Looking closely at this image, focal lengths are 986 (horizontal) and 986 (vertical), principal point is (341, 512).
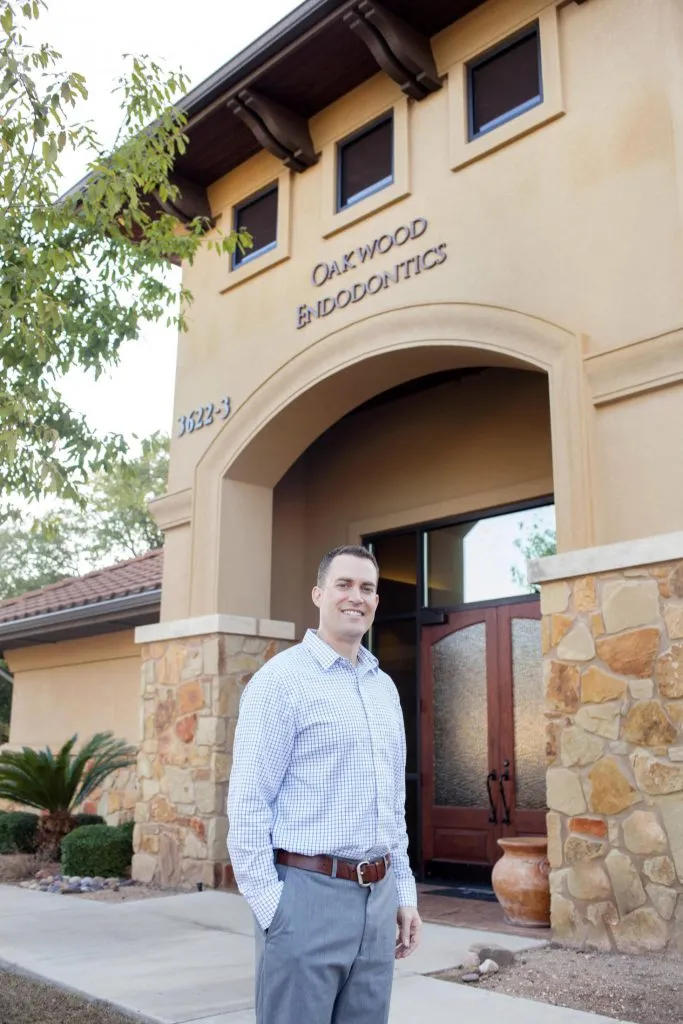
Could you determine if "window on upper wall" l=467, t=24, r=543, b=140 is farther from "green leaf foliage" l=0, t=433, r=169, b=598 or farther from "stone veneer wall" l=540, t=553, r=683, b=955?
"green leaf foliage" l=0, t=433, r=169, b=598

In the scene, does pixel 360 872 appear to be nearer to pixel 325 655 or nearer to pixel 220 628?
pixel 325 655

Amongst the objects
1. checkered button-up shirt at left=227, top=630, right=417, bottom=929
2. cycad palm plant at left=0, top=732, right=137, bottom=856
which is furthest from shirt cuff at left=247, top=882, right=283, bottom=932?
cycad palm plant at left=0, top=732, right=137, bottom=856

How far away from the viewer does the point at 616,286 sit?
23.8 feet

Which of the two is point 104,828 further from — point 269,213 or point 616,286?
point 616,286

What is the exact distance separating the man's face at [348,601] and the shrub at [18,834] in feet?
34.8

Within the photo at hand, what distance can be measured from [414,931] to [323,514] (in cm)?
898

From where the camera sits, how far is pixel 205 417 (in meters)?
10.8

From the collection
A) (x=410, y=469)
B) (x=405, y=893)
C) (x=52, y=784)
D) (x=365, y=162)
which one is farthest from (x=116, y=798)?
(x=405, y=893)

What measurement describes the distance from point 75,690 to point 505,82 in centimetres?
1038

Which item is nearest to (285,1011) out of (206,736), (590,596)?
(590,596)

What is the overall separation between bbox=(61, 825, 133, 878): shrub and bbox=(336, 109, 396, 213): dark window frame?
7037 millimetres

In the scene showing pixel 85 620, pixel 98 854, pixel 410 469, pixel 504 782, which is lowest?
pixel 98 854

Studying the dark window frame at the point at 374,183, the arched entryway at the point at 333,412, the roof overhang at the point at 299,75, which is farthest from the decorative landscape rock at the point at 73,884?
the roof overhang at the point at 299,75

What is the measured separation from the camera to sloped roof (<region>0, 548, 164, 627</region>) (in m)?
13.2
